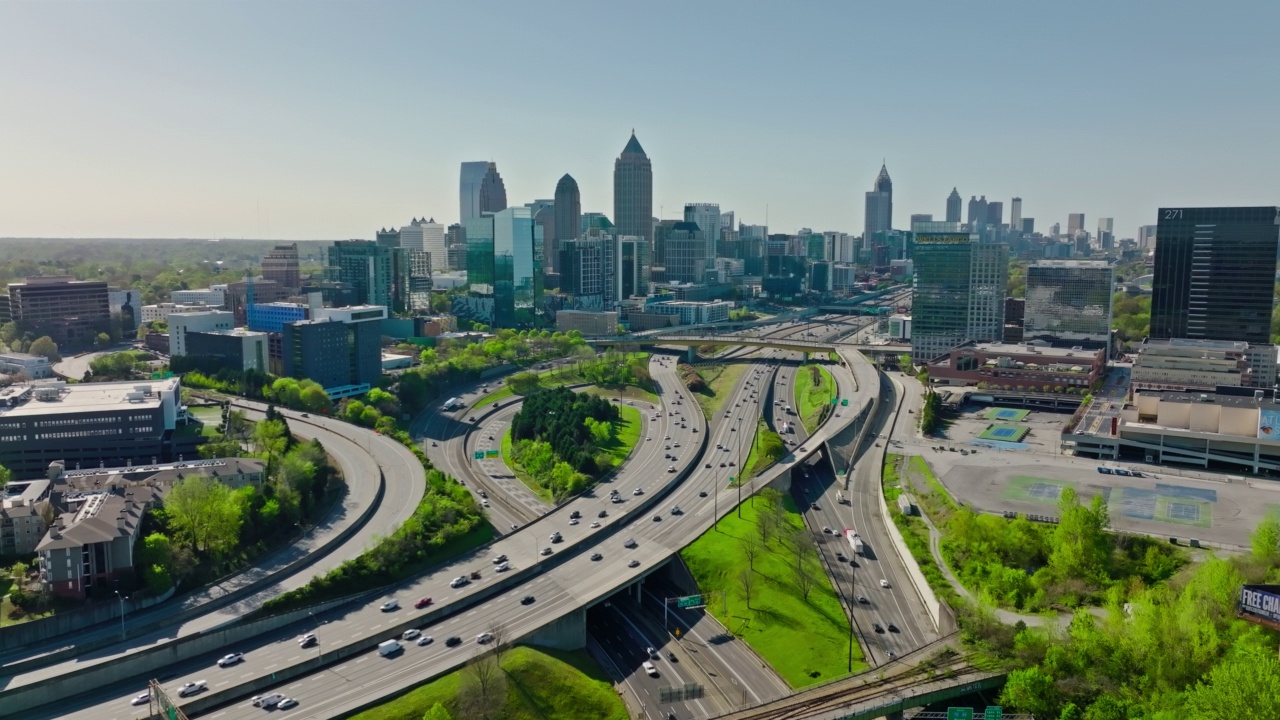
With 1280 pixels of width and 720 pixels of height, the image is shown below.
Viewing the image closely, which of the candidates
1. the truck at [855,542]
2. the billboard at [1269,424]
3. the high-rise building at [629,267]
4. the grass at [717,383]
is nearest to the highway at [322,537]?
the truck at [855,542]

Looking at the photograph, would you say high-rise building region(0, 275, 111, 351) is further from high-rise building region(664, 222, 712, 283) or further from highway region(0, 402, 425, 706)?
high-rise building region(664, 222, 712, 283)

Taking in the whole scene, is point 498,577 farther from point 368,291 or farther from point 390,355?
point 368,291

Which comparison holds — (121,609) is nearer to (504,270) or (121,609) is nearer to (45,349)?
(45,349)

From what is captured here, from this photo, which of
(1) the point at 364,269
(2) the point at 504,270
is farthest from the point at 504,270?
(1) the point at 364,269

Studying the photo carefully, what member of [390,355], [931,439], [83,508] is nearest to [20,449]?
[83,508]

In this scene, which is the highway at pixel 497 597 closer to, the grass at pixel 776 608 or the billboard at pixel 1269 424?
the grass at pixel 776 608

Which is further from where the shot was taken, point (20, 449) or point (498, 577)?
point (20, 449)
